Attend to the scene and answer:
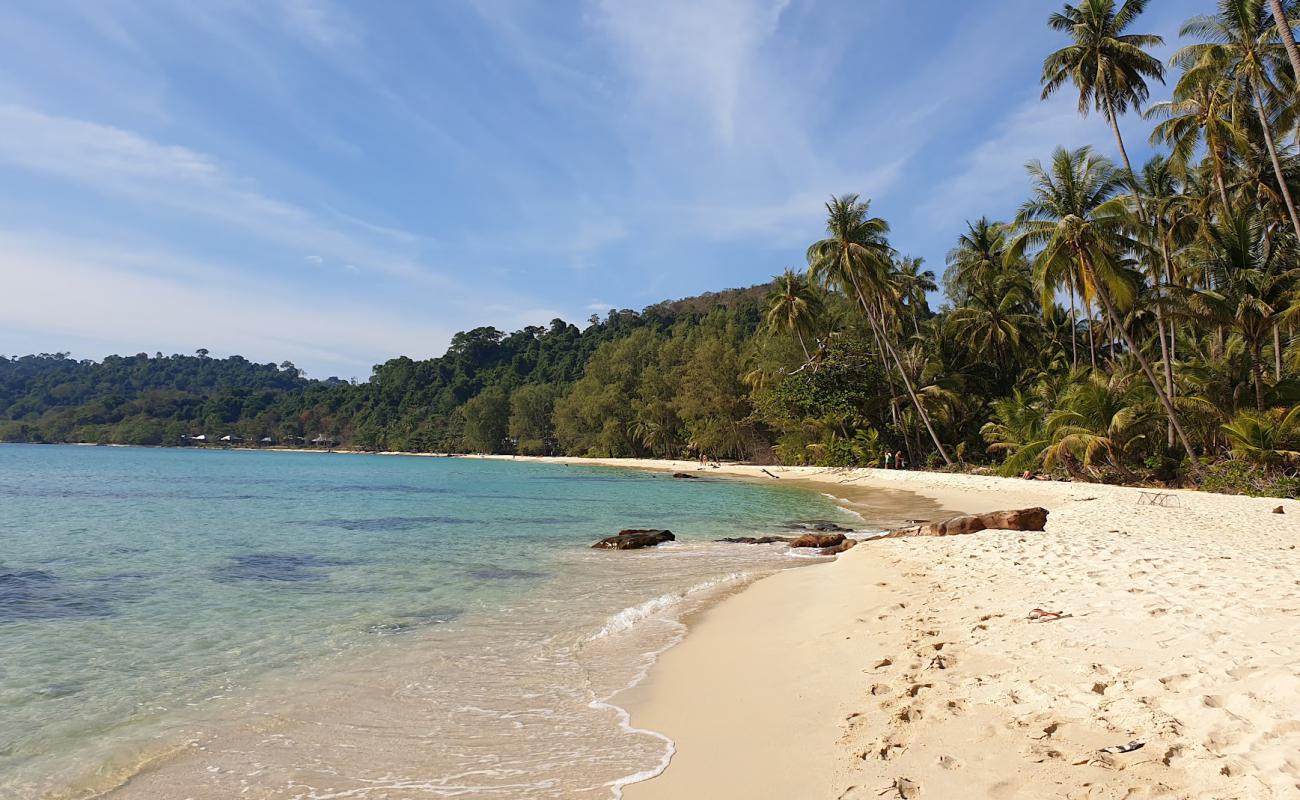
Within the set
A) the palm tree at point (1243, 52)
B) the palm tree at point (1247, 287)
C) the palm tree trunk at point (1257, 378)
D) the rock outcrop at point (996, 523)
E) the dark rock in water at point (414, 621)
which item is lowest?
the dark rock in water at point (414, 621)

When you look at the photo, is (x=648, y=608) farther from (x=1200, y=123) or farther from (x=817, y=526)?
(x=1200, y=123)

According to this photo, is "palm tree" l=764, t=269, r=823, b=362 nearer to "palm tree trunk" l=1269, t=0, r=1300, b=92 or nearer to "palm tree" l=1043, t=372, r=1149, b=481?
"palm tree" l=1043, t=372, r=1149, b=481

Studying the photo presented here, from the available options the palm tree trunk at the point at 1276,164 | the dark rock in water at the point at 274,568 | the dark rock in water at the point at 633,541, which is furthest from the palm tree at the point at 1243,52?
the dark rock in water at the point at 274,568

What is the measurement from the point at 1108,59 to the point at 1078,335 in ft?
76.2

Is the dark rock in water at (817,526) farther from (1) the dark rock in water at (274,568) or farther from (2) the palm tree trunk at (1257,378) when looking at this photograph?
(2) the palm tree trunk at (1257,378)

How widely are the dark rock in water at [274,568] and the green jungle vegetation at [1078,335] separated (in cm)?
2211

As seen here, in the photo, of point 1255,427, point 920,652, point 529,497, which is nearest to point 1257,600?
point 920,652

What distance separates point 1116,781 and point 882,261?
3509 cm

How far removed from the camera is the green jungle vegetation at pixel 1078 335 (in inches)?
827

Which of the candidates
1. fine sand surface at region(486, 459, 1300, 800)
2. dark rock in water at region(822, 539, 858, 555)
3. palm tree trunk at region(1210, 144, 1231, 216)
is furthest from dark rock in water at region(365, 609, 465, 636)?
palm tree trunk at region(1210, 144, 1231, 216)

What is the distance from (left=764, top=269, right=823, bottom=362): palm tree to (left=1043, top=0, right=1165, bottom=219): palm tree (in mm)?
22500

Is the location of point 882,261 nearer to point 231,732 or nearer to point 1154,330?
point 1154,330

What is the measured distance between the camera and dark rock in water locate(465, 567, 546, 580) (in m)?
11.1

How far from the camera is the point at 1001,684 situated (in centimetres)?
451
